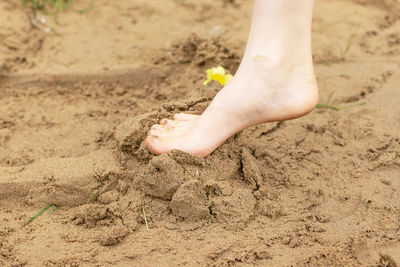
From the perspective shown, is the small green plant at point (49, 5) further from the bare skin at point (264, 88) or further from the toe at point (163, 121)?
the bare skin at point (264, 88)

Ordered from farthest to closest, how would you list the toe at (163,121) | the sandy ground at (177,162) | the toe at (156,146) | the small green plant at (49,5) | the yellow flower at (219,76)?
the small green plant at (49,5)
the yellow flower at (219,76)
the toe at (163,121)
the toe at (156,146)
the sandy ground at (177,162)

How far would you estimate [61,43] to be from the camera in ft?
9.71

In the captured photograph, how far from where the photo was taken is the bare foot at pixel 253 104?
187 cm

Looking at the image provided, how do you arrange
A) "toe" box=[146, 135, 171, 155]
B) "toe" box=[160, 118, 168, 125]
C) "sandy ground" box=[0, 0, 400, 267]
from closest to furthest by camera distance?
"sandy ground" box=[0, 0, 400, 267] < "toe" box=[146, 135, 171, 155] < "toe" box=[160, 118, 168, 125]

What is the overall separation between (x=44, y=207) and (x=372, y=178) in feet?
4.60

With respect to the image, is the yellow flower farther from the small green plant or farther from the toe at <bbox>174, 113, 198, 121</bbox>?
the small green plant

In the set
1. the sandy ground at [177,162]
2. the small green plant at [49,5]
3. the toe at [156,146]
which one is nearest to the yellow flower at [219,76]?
the sandy ground at [177,162]

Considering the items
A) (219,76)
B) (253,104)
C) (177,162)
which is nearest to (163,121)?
(177,162)

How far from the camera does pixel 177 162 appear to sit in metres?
1.81

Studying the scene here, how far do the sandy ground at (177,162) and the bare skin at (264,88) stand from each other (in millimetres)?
86

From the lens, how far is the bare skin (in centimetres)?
186

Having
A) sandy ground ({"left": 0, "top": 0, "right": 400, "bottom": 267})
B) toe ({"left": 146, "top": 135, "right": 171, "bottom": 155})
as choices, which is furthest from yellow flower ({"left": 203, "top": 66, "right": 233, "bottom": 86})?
toe ({"left": 146, "top": 135, "right": 171, "bottom": 155})

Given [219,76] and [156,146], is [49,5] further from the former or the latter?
[156,146]

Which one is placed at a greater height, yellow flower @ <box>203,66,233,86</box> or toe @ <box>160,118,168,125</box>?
yellow flower @ <box>203,66,233,86</box>
